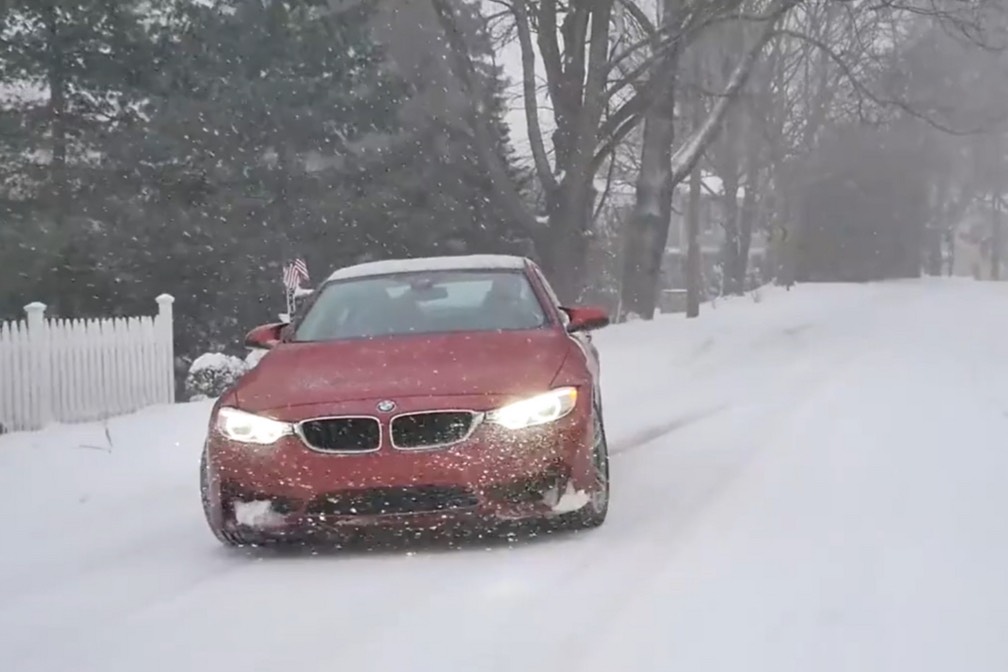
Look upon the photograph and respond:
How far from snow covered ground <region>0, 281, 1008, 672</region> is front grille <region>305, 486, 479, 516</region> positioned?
27 centimetres

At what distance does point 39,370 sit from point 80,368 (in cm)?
52

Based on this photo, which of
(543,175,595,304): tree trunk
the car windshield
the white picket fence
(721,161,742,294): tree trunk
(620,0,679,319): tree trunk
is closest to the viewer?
the car windshield

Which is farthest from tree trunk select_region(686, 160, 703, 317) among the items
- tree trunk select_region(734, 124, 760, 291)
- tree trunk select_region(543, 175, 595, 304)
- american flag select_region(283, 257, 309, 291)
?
american flag select_region(283, 257, 309, 291)

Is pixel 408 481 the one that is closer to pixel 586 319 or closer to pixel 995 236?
pixel 586 319

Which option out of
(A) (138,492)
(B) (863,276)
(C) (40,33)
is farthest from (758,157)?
(A) (138,492)

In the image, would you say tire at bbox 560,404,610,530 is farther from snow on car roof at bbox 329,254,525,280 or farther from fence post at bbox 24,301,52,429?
fence post at bbox 24,301,52,429

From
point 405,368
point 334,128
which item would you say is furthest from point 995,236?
point 405,368

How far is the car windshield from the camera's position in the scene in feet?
25.9

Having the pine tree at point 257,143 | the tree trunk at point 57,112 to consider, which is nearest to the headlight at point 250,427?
the pine tree at point 257,143

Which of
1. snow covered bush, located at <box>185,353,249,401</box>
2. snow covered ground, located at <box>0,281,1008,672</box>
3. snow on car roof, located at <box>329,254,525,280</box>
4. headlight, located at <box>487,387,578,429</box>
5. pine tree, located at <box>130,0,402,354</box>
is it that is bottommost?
snow covered bush, located at <box>185,353,249,401</box>

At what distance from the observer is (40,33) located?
84.7ft

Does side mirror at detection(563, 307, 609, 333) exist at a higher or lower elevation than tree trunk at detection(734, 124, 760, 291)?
lower

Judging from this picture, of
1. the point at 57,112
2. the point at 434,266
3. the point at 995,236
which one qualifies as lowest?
the point at 434,266

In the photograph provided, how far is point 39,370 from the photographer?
14984 mm
